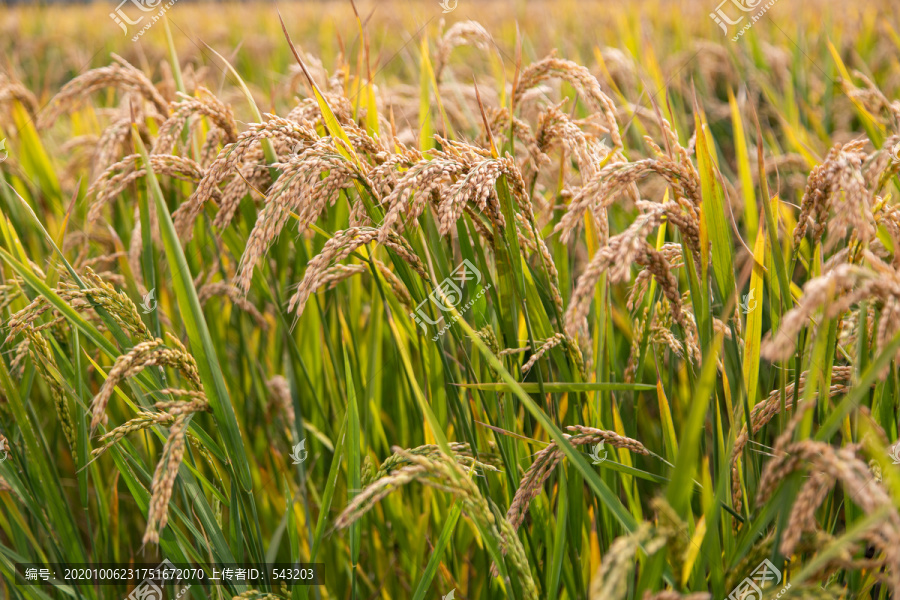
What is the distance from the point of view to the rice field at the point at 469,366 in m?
0.87

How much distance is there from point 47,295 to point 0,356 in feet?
1.38

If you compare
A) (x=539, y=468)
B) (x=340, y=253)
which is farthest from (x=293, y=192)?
(x=539, y=468)

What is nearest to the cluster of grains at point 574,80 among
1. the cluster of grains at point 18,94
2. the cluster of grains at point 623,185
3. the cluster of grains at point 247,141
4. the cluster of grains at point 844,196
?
the cluster of grains at point 623,185

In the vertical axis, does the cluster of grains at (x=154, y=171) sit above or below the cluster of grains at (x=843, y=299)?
above

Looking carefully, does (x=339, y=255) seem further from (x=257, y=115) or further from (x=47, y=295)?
(x=257, y=115)

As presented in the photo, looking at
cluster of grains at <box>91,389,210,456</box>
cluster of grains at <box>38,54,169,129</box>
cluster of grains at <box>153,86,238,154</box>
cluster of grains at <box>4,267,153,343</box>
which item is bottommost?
cluster of grains at <box>91,389,210,456</box>

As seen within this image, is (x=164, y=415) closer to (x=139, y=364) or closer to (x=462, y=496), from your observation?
(x=139, y=364)

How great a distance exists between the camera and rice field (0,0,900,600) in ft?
2.86

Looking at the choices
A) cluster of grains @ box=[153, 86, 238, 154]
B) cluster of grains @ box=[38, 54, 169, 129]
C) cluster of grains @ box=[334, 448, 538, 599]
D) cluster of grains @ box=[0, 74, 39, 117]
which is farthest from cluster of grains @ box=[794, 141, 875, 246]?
cluster of grains @ box=[0, 74, 39, 117]

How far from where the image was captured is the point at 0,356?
1342 millimetres

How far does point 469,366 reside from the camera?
1224mm

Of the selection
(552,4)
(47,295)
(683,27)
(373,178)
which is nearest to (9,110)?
(47,295)

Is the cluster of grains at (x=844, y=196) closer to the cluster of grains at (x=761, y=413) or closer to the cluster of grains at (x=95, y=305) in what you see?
the cluster of grains at (x=761, y=413)

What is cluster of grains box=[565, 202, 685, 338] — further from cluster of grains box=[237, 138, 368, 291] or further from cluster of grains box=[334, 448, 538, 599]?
cluster of grains box=[237, 138, 368, 291]
